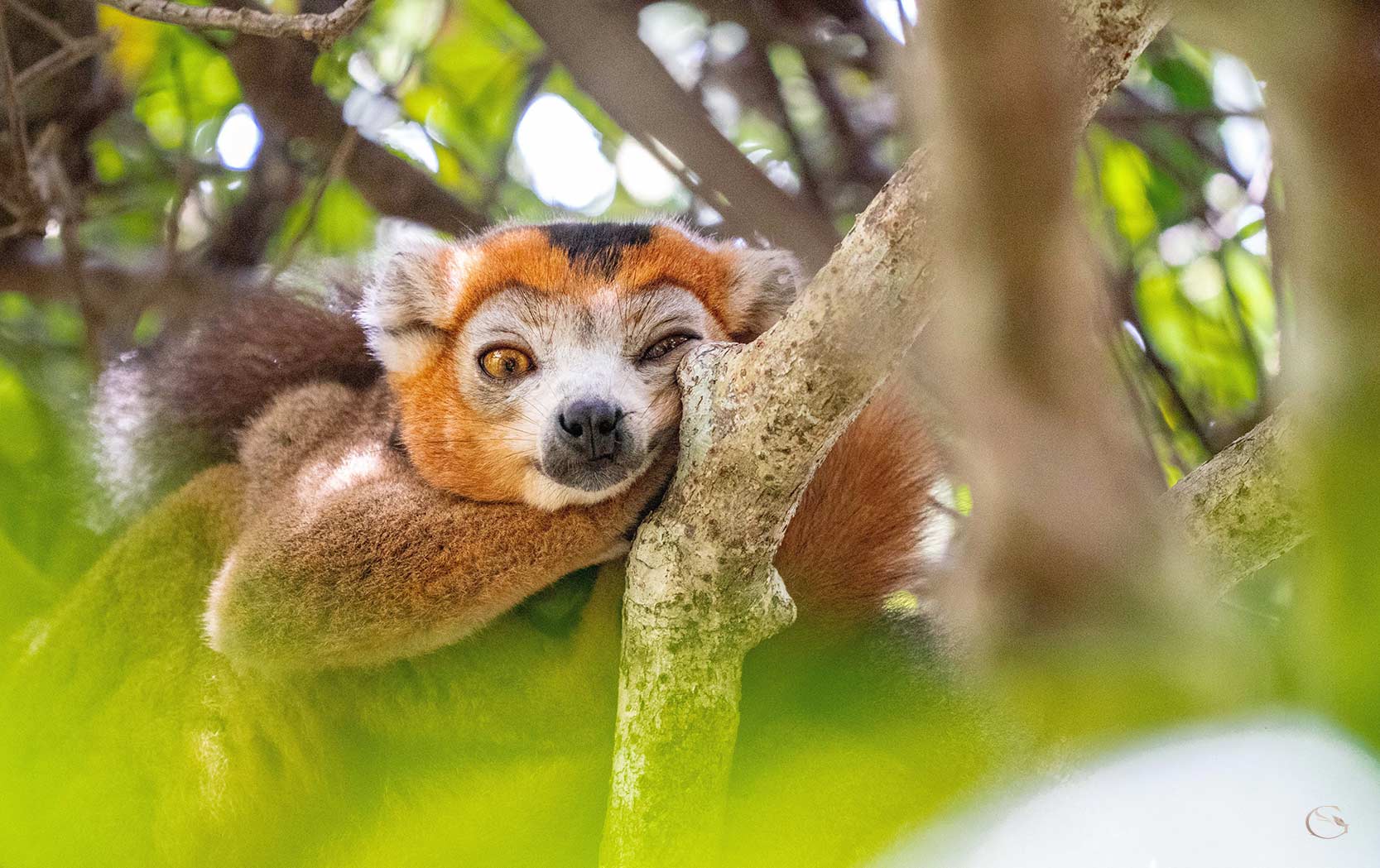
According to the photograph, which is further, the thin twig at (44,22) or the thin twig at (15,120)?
the thin twig at (44,22)

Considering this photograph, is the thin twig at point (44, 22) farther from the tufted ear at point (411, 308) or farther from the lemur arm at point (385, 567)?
the lemur arm at point (385, 567)

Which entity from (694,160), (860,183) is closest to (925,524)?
(694,160)

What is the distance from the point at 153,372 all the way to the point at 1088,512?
11.2 feet

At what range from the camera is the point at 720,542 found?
238 cm

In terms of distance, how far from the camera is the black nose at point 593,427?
286 centimetres

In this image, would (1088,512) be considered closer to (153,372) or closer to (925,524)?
(925,524)

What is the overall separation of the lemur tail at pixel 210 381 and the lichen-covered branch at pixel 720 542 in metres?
1.97

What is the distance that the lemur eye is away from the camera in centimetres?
327

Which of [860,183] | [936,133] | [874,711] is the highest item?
[860,183]

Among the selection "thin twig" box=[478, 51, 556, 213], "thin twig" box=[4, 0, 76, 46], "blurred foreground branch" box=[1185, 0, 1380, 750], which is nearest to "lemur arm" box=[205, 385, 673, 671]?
"blurred foreground branch" box=[1185, 0, 1380, 750]

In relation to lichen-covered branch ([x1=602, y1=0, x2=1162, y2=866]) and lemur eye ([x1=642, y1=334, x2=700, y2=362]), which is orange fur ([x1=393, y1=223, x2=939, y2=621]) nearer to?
lemur eye ([x1=642, y1=334, x2=700, y2=362])

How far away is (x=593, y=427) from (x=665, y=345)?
501 millimetres

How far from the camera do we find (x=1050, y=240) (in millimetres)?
1796

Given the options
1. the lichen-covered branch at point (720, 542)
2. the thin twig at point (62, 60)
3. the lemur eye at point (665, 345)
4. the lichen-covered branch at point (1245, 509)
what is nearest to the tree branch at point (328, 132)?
the thin twig at point (62, 60)
